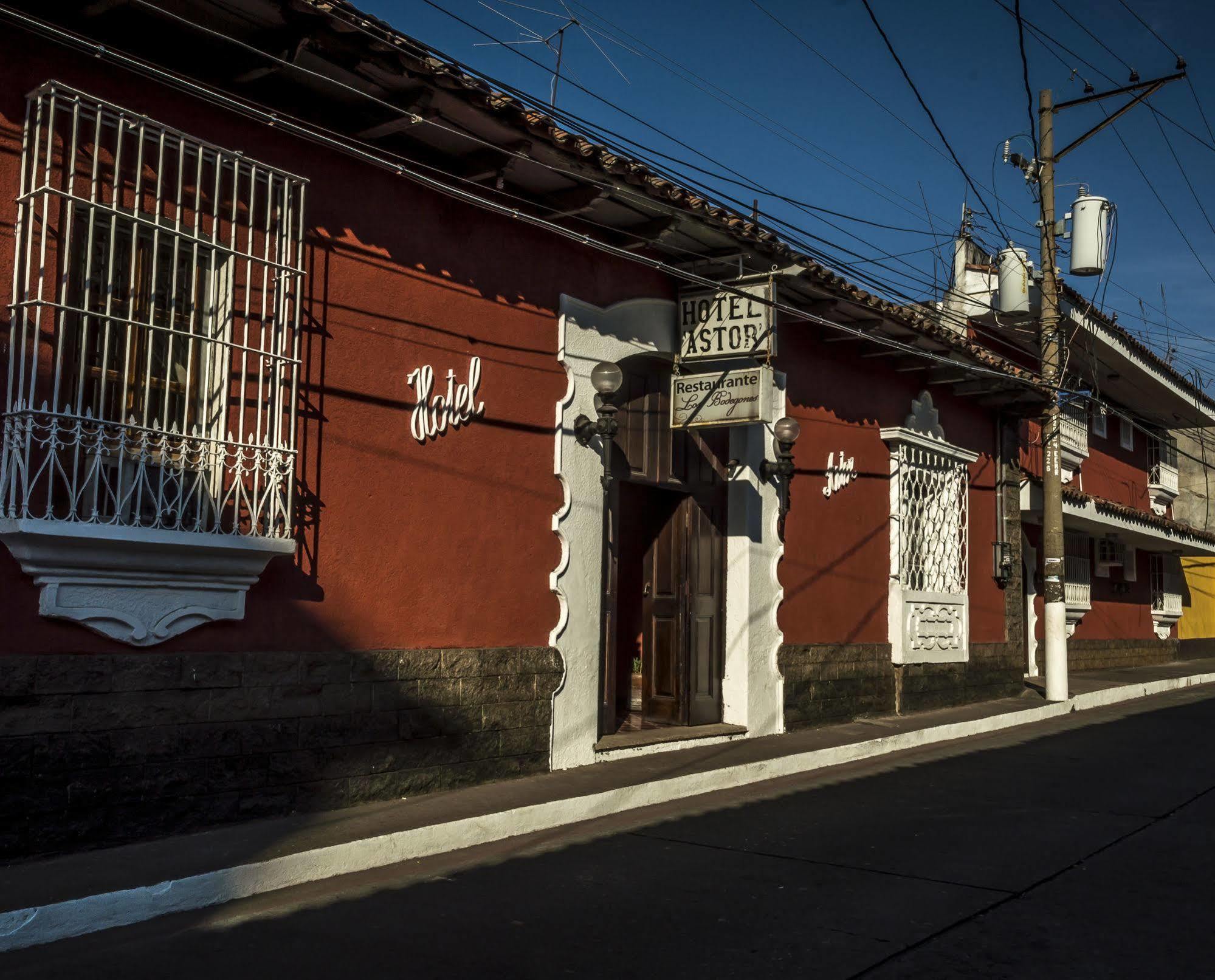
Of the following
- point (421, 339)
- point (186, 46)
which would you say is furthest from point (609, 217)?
point (186, 46)

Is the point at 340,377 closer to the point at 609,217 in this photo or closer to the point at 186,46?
the point at 186,46

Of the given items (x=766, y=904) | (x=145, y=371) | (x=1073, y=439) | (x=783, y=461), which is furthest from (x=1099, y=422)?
(x=145, y=371)

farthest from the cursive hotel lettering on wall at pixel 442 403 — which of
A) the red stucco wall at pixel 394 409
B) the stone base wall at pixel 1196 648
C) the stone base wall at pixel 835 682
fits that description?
the stone base wall at pixel 1196 648

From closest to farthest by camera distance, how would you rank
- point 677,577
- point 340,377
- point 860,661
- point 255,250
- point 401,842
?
point 401,842
point 255,250
point 340,377
point 677,577
point 860,661

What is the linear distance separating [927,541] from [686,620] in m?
4.70

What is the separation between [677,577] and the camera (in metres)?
10.7

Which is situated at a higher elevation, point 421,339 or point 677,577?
point 421,339

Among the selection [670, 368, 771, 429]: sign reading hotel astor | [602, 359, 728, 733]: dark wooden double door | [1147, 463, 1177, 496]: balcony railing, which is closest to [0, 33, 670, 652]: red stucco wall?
[670, 368, 771, 429]: sign reading hotel astor

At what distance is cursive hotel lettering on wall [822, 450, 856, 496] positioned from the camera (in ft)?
39.8

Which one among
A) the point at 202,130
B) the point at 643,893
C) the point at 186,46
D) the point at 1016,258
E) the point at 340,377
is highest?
the point at 1016,258

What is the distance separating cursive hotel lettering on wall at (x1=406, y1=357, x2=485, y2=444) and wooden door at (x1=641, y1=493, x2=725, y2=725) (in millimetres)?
3205

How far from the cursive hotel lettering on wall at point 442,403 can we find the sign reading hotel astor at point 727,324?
2459 mm

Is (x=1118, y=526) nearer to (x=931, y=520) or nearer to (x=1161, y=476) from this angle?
(x=931, y=520)

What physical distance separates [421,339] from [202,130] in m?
1.90
